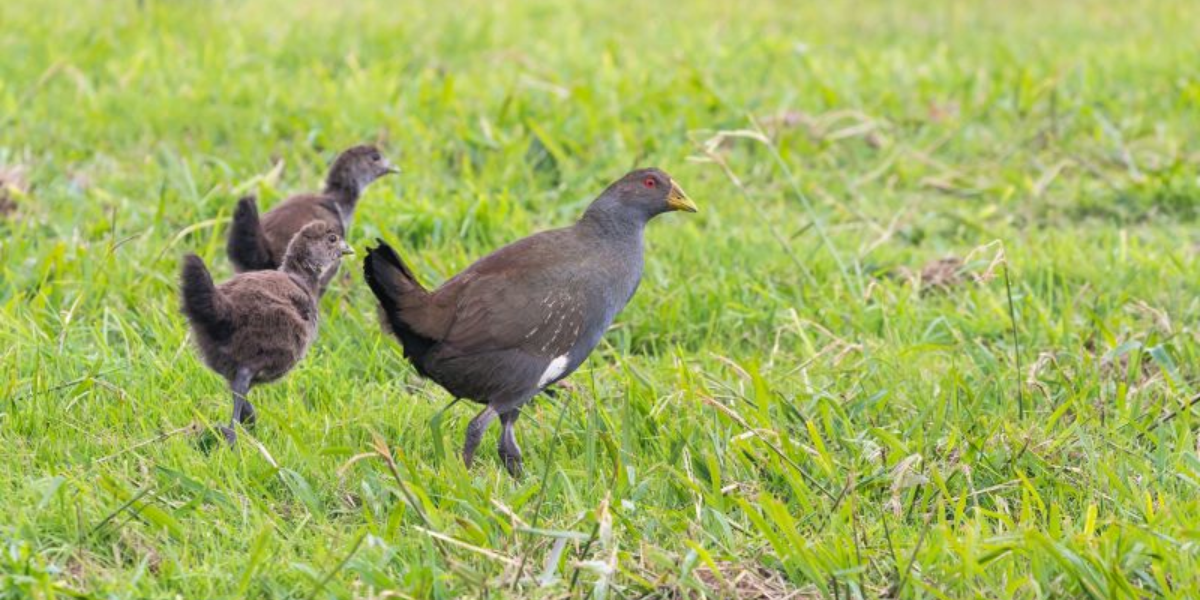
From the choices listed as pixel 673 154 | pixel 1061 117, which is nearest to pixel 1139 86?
pixel 1061 117

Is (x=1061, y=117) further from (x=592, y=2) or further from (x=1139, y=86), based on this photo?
(x=592, y=2)

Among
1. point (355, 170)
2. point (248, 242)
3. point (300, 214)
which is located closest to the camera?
point (248, 242)

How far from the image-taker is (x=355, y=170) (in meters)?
6.94

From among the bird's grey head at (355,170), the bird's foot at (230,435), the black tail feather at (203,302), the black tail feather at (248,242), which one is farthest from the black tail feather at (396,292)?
the bird's grey head at (355,170)

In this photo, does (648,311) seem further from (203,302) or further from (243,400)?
(203,302)

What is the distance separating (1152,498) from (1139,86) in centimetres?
561

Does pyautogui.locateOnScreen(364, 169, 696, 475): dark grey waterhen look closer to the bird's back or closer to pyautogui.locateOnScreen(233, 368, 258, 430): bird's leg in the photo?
the bird's back

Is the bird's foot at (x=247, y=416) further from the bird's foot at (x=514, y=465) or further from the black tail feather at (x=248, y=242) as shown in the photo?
the black tail feather at (x=248, y=242)

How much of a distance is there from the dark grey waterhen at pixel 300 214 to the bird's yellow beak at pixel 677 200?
1263 mm

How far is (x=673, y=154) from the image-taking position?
8.34 metres

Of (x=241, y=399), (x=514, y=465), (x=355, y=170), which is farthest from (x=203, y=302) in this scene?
(x=355, y=170)

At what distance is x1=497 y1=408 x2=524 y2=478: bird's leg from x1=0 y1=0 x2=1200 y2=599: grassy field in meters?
0.11

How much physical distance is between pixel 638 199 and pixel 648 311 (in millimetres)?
998

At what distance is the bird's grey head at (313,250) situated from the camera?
5805 millimetres
